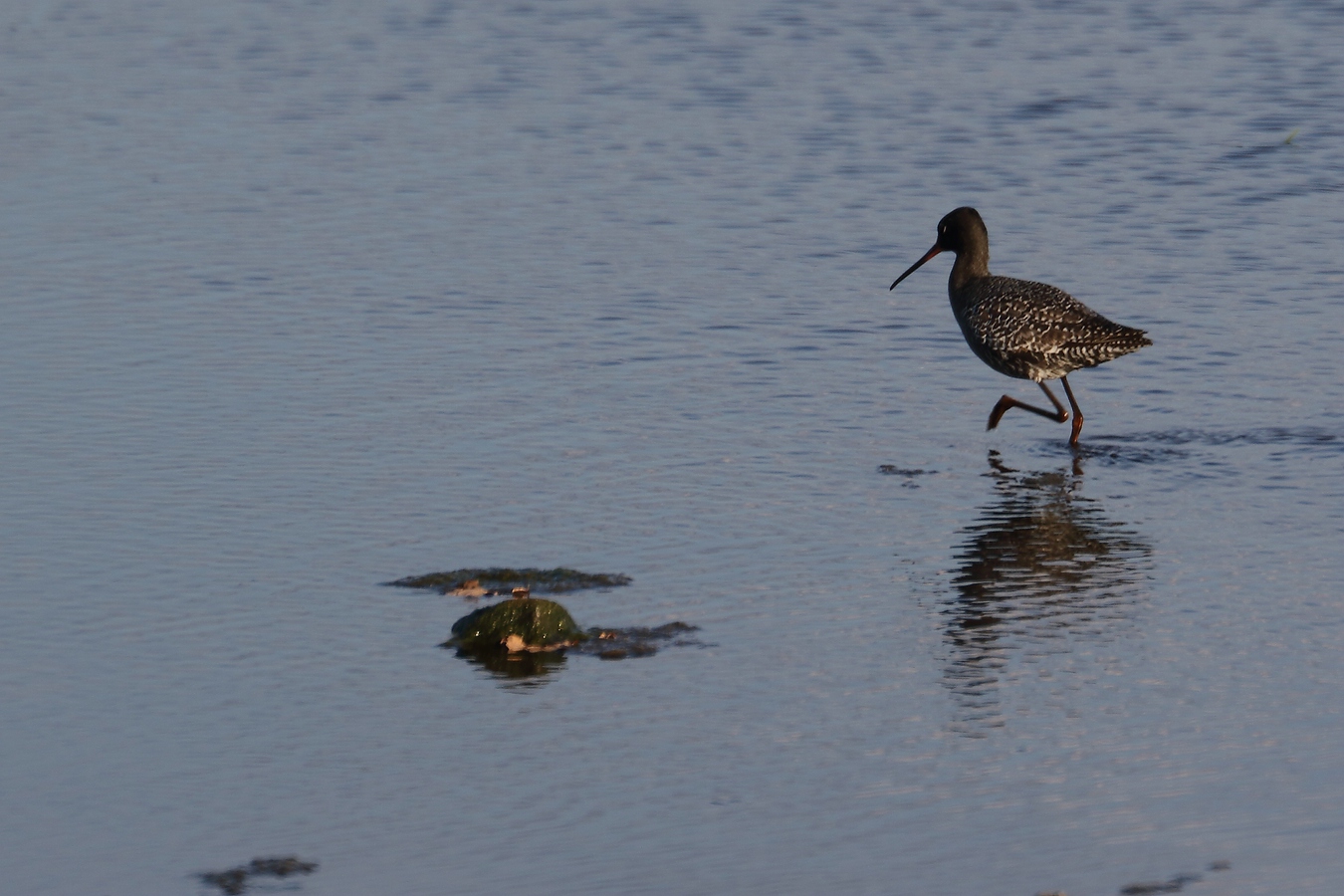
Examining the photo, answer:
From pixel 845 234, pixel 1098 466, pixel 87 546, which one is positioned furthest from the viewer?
pixel 845 234

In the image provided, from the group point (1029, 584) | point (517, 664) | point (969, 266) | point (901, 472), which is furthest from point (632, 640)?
point (969, 266)

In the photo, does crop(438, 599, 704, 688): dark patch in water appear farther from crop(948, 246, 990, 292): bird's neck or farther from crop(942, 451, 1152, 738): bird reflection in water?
crop(948, 246, 990, 292): bird's neck

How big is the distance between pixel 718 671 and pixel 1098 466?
12.9 ft

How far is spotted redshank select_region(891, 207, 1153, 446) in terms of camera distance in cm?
1259

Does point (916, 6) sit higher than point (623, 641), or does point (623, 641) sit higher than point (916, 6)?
point (916, 6)

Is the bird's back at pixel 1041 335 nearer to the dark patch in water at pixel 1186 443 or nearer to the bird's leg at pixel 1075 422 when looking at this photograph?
the bird's leg at pixel 1075 422

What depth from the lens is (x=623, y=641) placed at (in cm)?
875

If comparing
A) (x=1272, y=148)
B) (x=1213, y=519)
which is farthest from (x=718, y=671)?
(x=1272, y=148)

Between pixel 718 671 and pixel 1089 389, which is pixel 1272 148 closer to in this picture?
pixel 1089 389

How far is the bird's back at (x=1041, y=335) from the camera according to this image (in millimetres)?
12602

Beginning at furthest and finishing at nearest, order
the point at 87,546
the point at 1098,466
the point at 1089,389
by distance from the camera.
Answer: the point at 1089,389 → the point at 1098,466 → the point at 87,546

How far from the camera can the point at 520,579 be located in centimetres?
955

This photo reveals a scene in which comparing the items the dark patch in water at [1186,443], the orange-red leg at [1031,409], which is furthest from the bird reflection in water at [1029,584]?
the orange-red leg at [1031,409]

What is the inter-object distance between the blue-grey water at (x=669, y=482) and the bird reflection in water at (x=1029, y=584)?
4 cm
